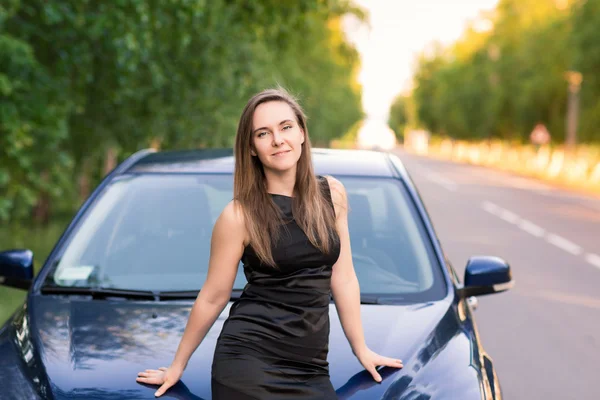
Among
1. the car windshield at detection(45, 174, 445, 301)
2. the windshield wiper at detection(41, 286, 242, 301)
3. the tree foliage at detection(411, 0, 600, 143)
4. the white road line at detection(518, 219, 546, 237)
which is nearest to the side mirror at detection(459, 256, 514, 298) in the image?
the car windshield at detection(45, 174, 445, 301)

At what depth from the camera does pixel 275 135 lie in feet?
8.82

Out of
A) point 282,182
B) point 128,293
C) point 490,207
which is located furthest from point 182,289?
point 490,207

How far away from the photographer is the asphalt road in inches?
268

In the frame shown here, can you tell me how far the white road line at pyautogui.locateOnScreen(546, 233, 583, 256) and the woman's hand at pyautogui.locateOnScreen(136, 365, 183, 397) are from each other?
1226 centimetres

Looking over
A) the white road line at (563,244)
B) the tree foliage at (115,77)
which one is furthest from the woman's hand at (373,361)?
the white road line at (563,244)

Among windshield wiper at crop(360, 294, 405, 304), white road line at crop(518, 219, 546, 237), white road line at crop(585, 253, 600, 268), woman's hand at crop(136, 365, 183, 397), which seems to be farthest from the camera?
white road line at crop(518, 219, 546, 237)

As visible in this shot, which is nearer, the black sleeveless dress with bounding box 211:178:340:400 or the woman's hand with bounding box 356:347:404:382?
the black sleeveless dress with bounding box 211:178:340:400

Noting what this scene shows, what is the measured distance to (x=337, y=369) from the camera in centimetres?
299

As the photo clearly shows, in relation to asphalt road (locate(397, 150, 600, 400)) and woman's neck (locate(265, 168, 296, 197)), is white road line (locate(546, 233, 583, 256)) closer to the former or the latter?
asphalt road (locate(397, 150, 600, 400))

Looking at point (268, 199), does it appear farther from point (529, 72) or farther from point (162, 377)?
point (529, 72)

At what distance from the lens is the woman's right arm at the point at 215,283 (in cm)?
268

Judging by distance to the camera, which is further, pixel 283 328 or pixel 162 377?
pixel 162 377

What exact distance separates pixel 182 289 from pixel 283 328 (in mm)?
1224

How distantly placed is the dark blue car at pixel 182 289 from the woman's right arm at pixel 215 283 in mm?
64
